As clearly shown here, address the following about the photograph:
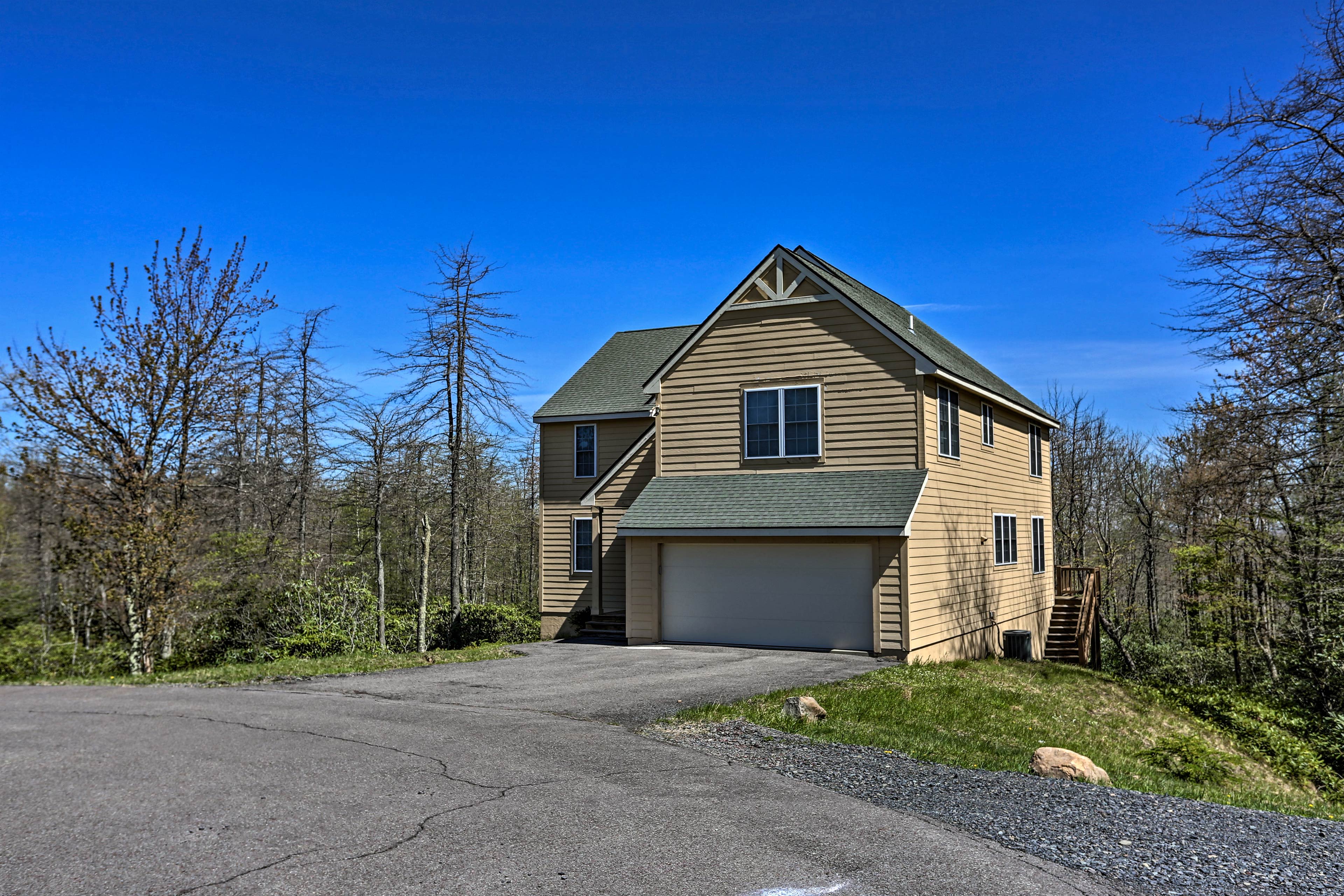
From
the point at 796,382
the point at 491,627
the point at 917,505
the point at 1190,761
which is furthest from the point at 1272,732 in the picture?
the point at 491,627

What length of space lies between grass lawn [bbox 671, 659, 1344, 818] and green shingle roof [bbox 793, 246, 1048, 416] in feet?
20.6

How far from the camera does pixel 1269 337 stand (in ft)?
38.8

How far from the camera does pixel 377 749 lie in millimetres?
8484

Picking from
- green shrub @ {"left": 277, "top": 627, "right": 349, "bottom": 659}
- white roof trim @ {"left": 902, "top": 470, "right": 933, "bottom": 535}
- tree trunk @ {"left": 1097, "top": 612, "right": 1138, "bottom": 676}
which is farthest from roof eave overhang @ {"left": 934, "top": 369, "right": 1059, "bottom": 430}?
green shrub @ {"left": 277, "top": 627, "right": 349, "bottom": 659}

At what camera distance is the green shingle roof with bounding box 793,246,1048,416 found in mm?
17719

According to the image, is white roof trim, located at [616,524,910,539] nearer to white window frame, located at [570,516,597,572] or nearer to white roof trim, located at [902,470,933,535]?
white roof trim, located at [902,470,933,535]

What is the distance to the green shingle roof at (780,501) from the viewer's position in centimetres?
1650

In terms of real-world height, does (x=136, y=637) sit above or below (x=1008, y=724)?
above

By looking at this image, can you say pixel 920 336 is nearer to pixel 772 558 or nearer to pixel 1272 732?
pixel 772 558

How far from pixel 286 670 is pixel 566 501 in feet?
31.7

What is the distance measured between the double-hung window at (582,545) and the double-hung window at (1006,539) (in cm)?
1031

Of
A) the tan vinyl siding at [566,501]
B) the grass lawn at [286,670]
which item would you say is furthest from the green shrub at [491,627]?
the grass lawn at [286,670]

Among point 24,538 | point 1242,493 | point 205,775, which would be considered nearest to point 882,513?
point 1242,493

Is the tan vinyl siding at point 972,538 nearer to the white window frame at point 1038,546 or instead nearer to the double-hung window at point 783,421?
the white window frame at point 1038,546
